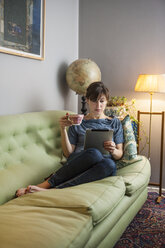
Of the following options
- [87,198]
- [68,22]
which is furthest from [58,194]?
[68,22]

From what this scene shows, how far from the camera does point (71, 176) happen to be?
2092 millimetres

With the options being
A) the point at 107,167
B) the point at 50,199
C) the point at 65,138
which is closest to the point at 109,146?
the point at 107,167

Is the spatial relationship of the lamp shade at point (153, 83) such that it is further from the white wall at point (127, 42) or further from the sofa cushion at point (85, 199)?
the sofa cushion at point (85, 199)

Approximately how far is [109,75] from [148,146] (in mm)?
927

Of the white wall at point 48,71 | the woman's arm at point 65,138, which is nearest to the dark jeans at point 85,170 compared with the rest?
the woman's arm at point 65,138

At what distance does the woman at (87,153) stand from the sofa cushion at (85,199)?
0.18m

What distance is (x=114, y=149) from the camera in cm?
231

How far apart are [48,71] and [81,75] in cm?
33

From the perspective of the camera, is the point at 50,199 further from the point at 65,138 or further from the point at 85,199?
the point at 65,138

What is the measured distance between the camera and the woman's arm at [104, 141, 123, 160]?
88.1 inches

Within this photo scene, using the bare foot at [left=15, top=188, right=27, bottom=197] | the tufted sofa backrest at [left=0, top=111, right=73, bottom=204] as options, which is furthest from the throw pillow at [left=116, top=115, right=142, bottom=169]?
the bare foot at [left=15, top=188, right=27, bottom=197]

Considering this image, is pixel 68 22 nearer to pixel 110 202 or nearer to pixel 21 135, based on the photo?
pixel 21 135

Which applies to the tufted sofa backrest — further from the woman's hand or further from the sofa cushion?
the sofa cushion

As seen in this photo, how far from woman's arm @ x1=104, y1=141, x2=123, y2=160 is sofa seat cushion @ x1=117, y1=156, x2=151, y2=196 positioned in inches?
5.0
